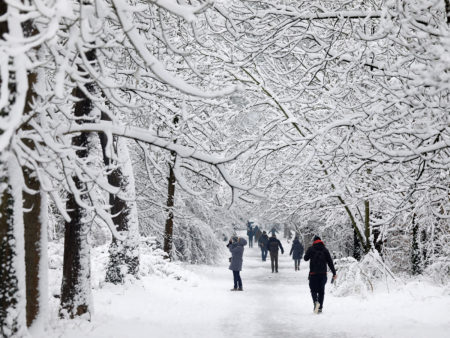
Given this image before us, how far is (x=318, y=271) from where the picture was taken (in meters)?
12.0

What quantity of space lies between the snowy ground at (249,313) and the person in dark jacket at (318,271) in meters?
0.34

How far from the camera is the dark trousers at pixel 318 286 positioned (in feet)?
38.5

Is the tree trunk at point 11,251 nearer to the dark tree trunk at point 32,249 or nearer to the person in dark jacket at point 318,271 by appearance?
the dark tree trunk at point 32,249

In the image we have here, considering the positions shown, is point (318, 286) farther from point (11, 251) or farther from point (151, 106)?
point (11, 251)

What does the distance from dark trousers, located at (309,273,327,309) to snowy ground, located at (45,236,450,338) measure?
0.34 meters

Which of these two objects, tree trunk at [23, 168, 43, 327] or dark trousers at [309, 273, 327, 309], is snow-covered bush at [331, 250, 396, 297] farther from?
tree trunk at [23, 168, 43, 327]

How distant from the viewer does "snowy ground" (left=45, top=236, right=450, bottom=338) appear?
8.76m

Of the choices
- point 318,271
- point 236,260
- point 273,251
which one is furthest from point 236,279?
point 273,251

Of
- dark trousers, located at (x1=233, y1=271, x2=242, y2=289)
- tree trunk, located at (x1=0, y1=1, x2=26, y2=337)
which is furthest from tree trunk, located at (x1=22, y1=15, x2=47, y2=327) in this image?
dark trousers, located at (x1=233, y1=271, x2=242, y2=289)

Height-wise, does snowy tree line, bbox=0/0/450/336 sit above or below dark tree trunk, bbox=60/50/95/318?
above

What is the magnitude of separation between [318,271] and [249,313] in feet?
5.58

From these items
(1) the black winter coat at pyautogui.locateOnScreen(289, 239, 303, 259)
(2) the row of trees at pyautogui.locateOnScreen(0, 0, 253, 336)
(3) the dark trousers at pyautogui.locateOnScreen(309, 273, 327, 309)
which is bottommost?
(3) the dark trousers at pyautogui.locateOnScreen(309, 273, 327, 309)

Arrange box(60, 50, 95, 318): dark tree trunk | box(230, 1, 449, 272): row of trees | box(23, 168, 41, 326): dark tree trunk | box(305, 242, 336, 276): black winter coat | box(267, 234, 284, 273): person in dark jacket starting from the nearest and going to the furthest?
1. box(23, 168, 41, 326): dark tree trunk
2. box(230, 1, 449, 272): row of trees
3. box(60, 50, 95, 318): dark tree trunk
4. box(305, 242, 336, 276): black winter coat
5. box(267, 234, 284, 273): person in dark jacket

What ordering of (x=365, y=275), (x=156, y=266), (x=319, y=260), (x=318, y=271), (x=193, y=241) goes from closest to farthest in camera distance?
(x=318, y=271) → (x=319, y=260) → (x=365, y=275) → (x=156, y=266) → (x=193, y=241)
